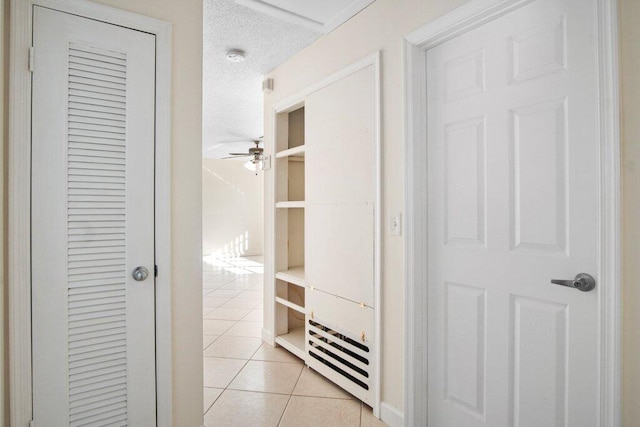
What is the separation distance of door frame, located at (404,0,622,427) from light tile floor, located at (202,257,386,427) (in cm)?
55

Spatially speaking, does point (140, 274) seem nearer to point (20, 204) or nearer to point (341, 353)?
point (20, 204)

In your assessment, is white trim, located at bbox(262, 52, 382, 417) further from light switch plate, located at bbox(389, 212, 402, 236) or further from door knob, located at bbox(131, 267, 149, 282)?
door knob, located at bbox(131, 267, 149, 282)

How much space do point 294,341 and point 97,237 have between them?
6.55 feet

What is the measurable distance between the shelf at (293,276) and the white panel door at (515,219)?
4.08 ft

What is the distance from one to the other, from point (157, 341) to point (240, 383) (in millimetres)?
1025

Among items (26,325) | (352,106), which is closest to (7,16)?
(26,325)

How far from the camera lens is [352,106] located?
2281 millimetres

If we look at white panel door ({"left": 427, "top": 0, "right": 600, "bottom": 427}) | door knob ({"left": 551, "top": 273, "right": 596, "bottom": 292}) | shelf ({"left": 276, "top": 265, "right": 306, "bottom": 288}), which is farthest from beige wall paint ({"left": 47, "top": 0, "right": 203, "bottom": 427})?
door knob ({"left": 551, "top": 273, "right": 596, "bottom": 292})

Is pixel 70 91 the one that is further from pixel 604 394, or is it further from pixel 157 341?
pixel 604 394

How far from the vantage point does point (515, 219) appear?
5.00ft

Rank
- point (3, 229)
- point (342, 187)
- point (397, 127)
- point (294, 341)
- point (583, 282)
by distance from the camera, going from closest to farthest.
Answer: point (583, 282) < point (3, 229) < point (397, 127) < point (342, 187) < point (294, 341)

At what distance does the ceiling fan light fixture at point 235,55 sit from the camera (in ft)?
9.18

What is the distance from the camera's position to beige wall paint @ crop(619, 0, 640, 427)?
3.69 feet

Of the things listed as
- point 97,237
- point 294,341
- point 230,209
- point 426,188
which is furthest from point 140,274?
point 230,209
